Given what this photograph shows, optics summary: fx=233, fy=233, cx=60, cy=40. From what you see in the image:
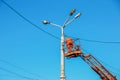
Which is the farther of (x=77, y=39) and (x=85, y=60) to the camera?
(x=85, y=60)

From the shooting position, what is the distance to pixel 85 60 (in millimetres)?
30906

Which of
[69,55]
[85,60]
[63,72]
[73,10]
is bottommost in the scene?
[63,72]

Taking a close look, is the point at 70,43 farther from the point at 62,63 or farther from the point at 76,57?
the point at 62,63

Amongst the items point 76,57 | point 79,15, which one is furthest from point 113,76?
point 79,15

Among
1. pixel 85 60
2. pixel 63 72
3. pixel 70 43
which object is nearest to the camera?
pixel 63 72

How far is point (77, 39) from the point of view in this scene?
87.1 feet

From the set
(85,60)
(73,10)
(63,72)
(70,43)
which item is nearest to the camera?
(63,72)

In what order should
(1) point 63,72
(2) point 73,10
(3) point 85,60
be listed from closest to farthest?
(1) point 63,72 < (2) point 73,10 < (3) point 85,60

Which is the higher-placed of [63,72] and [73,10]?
[73,10]

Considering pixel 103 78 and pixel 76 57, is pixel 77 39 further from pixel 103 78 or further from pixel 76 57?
pixel 103 78

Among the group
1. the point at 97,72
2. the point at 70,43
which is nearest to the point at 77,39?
the point at 70,43

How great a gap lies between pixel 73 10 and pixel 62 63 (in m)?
4.03

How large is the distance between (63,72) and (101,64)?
665 inches

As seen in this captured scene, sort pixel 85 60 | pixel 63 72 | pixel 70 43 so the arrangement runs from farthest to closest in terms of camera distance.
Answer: pixel 85 60 < pixel 70 43 < pixel 63 72
